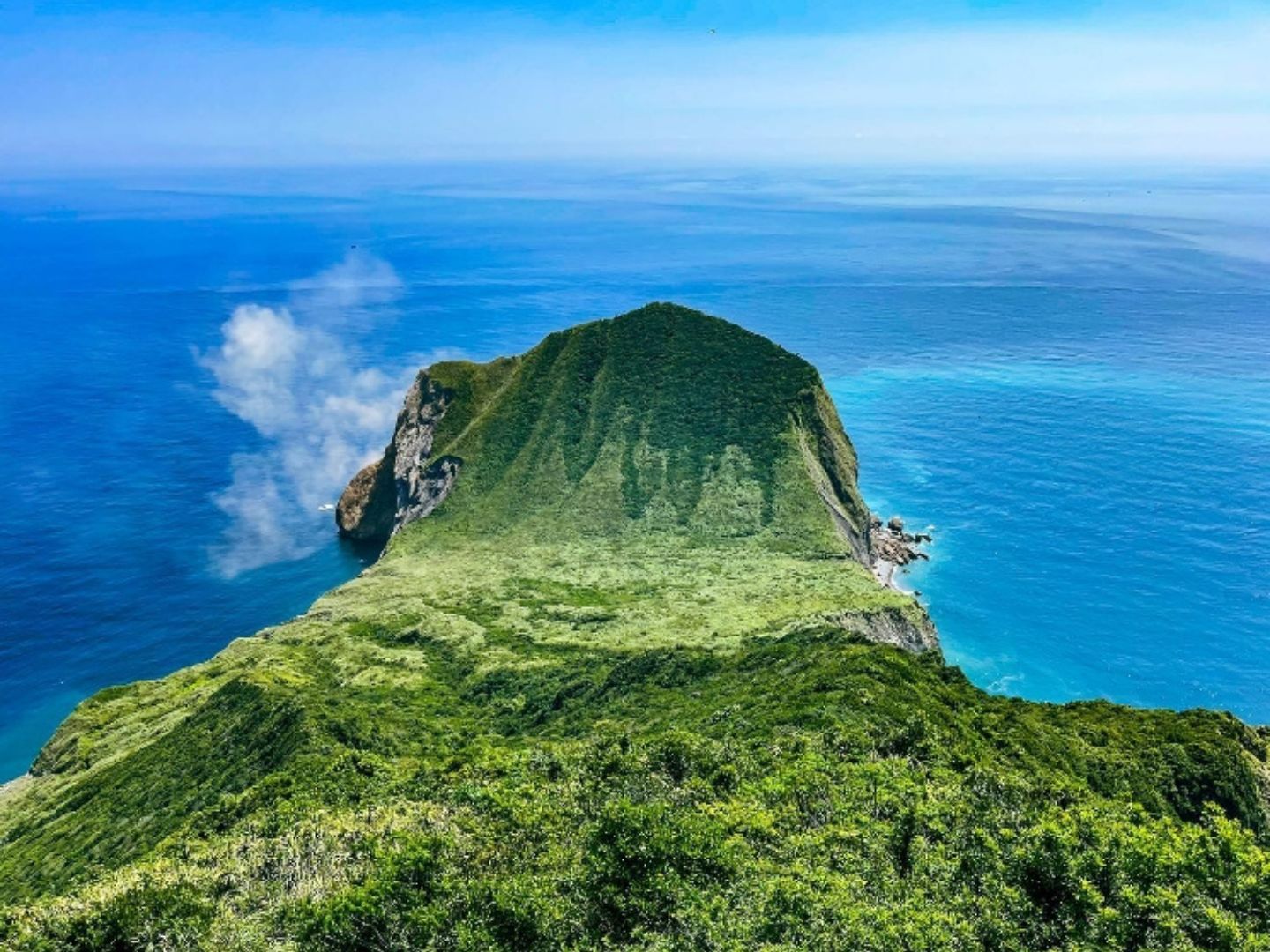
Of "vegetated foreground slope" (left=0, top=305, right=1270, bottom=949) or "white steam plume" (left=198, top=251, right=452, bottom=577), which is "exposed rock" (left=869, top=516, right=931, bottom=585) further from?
"white steam plume" (left=198, top=251, right=452, bottom=577)

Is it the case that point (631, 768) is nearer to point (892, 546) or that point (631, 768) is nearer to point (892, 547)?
point (892, 547)

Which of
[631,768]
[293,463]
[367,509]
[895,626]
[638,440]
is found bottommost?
[895,626]

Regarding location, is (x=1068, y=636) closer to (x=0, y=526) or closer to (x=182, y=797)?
(x=182, y=797)

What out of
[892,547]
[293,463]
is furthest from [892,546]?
[293,463]

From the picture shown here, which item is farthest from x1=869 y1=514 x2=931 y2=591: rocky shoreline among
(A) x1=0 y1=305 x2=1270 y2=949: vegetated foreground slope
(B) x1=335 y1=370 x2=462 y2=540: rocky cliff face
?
(B) x1=335 y1=370 x2=462 y2=540: rocky cliff face

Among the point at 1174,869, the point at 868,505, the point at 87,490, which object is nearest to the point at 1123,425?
the point at 868,505

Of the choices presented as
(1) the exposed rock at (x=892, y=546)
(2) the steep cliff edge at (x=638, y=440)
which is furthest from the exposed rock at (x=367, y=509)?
(1) the exposed rock at (x=892, y=546)
